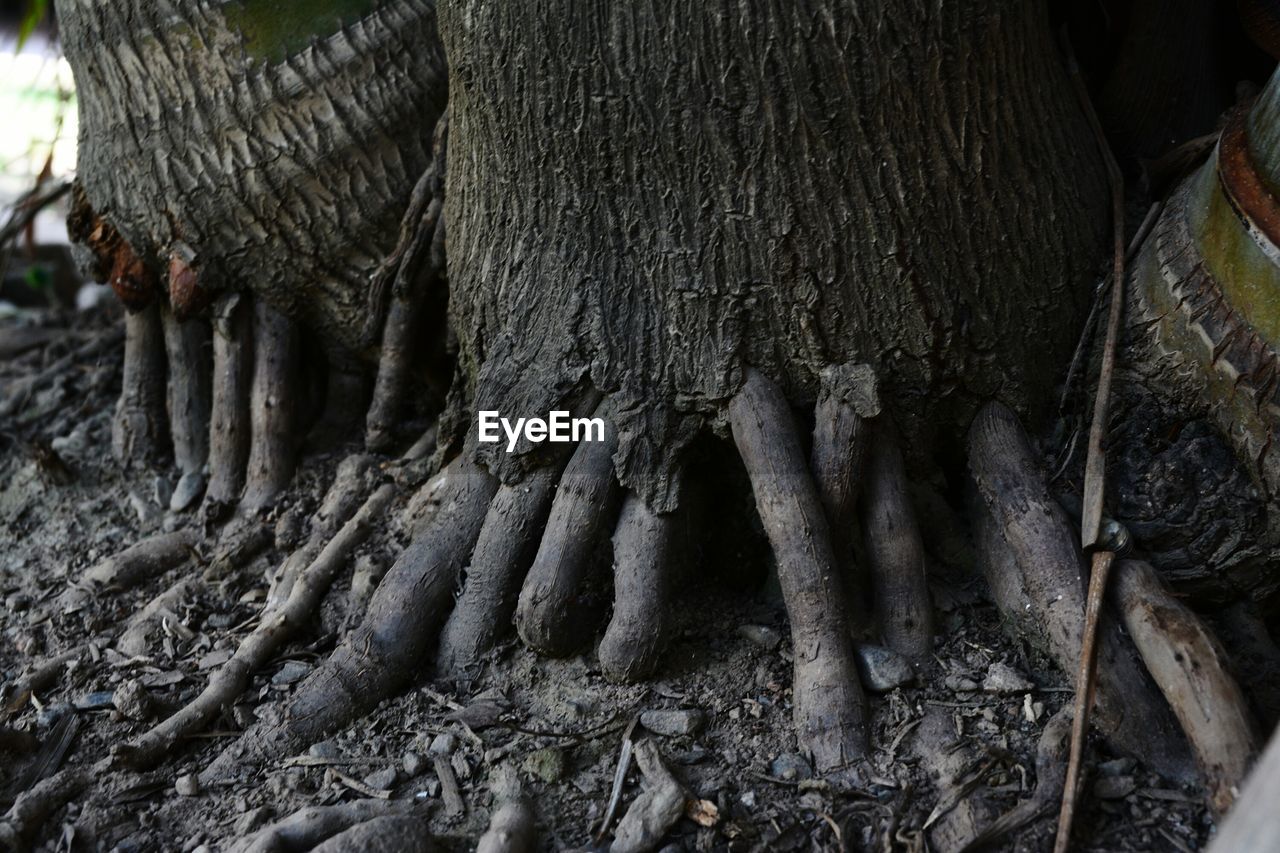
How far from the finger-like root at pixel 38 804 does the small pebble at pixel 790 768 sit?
4.52 feet

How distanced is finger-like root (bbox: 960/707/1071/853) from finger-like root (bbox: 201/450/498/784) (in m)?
1.23

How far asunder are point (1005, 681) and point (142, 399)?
2.69 metres

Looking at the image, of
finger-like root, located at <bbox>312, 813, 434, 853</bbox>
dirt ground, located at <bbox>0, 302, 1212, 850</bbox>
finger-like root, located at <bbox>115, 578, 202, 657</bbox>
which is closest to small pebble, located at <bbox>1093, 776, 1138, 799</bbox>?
dirt ground, located at <bbox>0, 302, 1212, 850</bbox>

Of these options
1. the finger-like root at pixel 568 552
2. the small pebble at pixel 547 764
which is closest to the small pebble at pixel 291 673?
the finger-like root at pixel 568 552

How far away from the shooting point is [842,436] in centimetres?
216

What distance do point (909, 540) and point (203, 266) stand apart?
2050mm

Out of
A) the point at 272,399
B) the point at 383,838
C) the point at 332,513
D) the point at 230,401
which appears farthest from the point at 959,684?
the point at 230,401

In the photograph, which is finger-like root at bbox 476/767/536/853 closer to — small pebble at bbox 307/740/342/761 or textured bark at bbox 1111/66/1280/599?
small pebble at bbox 307/740/342/761

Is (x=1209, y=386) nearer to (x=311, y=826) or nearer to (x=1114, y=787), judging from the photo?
(x=1114, y=787)

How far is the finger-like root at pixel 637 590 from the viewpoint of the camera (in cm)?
217

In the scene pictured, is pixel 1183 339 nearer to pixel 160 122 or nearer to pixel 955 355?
pixel 955 355

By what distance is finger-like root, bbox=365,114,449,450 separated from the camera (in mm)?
2781

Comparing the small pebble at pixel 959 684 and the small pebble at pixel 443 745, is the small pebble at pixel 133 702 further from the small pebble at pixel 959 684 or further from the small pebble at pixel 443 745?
the small pebble at pixel 959 684

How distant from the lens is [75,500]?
3123mm
